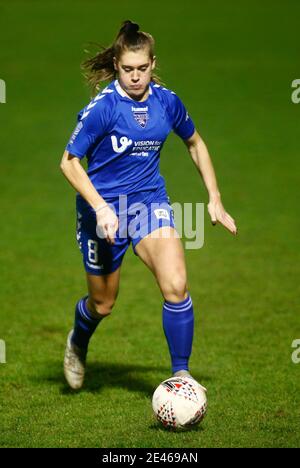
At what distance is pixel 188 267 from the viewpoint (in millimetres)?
12234

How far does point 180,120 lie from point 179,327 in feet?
4.97

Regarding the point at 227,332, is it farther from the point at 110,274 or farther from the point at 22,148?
the point at 22,148

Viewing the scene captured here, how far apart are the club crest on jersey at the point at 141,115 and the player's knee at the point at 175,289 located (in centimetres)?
109

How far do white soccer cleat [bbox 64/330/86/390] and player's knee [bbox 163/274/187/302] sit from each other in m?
1.33

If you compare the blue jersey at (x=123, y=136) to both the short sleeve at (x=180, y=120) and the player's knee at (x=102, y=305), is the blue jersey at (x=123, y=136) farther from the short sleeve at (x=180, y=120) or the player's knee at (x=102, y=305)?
the player's knee at (x=102, y=305)

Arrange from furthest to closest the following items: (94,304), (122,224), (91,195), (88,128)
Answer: (94,304)
(122,224)
(88,128)
(91,195)

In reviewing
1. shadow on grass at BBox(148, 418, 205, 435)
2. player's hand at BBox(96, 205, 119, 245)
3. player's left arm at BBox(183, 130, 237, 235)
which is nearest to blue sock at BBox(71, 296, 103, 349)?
player's left arm at BBox(183, 130, 237, 235)

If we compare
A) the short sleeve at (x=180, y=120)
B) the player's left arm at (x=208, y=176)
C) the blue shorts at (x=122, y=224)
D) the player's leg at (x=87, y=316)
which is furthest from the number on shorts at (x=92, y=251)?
the short sleeve at (x=180, y=120)

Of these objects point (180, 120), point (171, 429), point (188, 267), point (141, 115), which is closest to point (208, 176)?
point (180, 120)

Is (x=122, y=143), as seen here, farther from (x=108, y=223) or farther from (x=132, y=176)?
(x=108, y=223)

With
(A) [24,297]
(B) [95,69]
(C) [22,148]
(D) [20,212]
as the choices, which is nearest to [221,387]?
(B) [95,69]

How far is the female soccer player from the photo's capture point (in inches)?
291

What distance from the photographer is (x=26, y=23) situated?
29.5 m

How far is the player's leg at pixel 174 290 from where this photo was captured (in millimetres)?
7328
